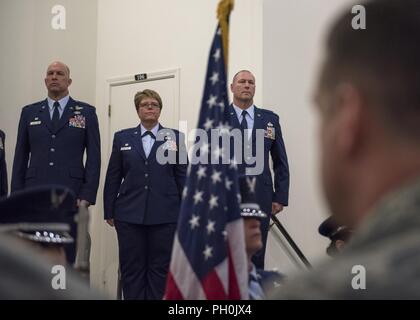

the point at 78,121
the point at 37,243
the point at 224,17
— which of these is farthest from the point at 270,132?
the point at 37,243

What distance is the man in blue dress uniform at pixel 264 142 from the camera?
4.31m

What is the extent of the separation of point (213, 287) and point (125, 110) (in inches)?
154

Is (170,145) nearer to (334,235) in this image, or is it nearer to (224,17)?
(334,235)

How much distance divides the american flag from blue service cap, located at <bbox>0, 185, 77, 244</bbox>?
396 mm

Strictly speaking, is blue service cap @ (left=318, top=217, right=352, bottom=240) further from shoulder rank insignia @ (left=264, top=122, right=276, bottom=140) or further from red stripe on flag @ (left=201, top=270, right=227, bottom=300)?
red stripe on flag @ (left=201, top=270, right=227, bottom=300)

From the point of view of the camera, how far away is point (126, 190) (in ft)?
14.4

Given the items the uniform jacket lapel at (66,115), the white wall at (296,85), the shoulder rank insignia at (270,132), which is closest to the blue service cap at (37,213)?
the uniform jacket lapel at (66,115)

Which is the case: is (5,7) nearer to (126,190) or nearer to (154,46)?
(154,46)

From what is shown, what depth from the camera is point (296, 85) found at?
495 cm

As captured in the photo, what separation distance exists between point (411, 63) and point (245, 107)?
12.1 ft

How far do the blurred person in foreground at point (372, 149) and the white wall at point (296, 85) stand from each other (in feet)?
13.3

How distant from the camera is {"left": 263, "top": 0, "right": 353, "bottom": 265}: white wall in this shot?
4.88 metres

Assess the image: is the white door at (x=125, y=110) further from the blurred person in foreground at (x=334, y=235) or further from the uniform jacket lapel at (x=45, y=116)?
the blurred person in foreground at (x=334, y=235)
